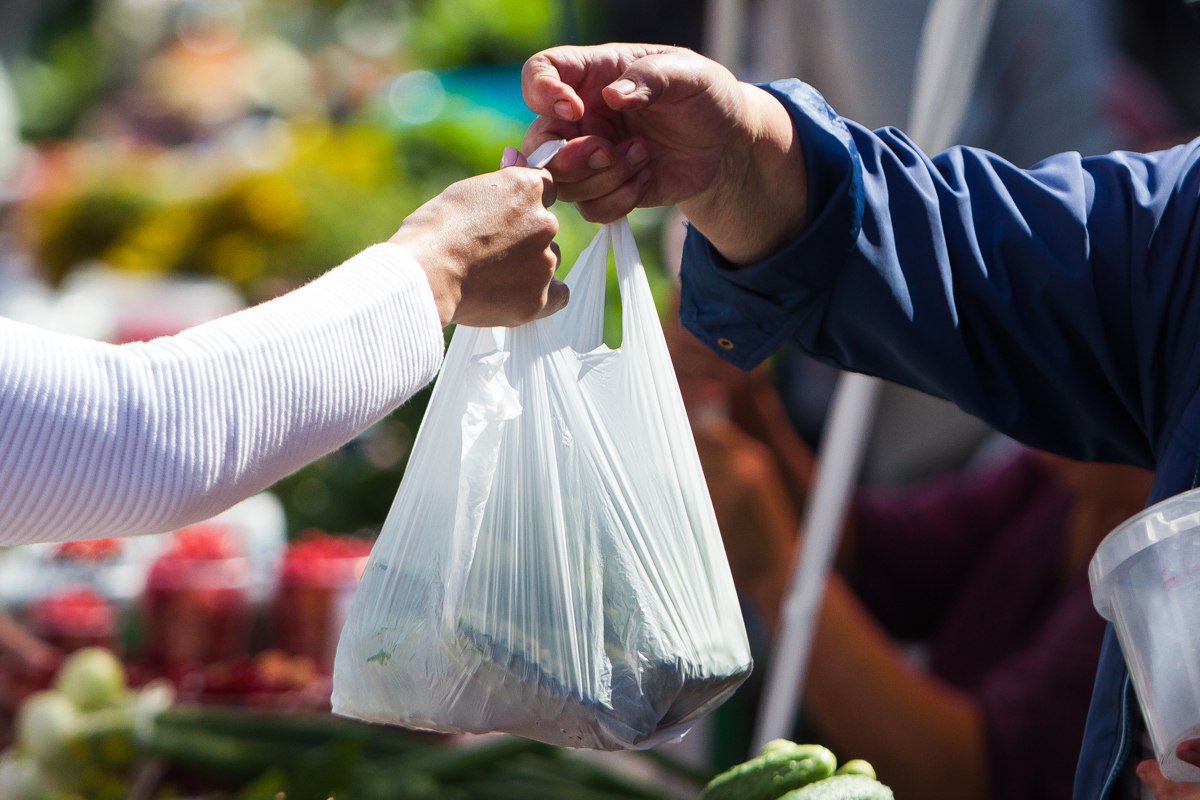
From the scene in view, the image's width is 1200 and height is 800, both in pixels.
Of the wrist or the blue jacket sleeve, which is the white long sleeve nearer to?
the wrist

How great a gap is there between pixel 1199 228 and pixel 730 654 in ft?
1.79

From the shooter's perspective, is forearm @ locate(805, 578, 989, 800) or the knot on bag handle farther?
forearm @ locate(805, 578, 989, 800)

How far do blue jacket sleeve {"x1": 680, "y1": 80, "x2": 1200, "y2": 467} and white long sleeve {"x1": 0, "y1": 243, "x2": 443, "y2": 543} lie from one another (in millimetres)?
412

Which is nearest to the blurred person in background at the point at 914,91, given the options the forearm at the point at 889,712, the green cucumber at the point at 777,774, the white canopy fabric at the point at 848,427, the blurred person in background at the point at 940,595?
the blurred person in background at the point at 940,595

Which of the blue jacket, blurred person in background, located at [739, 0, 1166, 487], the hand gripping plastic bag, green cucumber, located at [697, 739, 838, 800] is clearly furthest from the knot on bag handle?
blurred person in background, located at [739, 0, 1166, 487]

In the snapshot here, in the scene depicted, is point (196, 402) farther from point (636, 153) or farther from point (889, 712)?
point (889, 712)

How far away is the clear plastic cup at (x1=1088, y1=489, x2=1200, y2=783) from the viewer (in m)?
0.79

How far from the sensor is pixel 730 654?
3.33 ft

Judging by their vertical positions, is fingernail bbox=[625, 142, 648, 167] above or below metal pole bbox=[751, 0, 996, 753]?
above

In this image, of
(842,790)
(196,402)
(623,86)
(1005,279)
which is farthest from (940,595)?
(196,402)

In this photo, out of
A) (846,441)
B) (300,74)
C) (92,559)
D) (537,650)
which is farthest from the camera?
(300,74)

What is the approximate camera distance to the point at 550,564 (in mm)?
968

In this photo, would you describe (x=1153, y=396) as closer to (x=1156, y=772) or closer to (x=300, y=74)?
(x=1156, y=772)

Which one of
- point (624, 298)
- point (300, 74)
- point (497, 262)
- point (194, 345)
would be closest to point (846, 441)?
point (624, 298)
